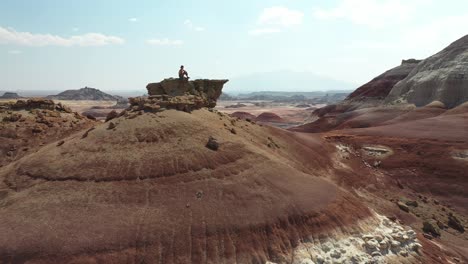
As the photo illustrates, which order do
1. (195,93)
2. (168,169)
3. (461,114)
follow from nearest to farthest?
(168,169) < (195,93) < (461,114)

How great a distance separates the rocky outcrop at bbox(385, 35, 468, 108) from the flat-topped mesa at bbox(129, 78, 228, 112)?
46.5 m

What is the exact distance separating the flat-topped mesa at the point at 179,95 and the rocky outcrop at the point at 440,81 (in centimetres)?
4648

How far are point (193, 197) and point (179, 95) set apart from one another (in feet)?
48.3

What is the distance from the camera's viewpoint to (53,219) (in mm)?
15758

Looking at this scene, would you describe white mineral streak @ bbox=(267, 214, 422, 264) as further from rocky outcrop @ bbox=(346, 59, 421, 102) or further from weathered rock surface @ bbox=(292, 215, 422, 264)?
rocky outcrop @ bbox=(346, 59, 421, 102)

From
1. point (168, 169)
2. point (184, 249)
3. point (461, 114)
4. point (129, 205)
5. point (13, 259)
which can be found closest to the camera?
point (13, 259)

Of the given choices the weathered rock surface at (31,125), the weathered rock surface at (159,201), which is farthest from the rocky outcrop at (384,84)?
the weathered rock surface at (159,201)

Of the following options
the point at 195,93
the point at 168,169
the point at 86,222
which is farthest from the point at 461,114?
the point at 86,222

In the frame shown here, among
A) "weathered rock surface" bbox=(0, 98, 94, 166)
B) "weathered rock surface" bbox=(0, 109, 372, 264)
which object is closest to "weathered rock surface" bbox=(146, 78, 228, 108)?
"weathered rock surface" bbox=(0, 98, 94, 166)

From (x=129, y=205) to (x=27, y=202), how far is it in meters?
4.91

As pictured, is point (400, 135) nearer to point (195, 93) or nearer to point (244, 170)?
point (195, 93)

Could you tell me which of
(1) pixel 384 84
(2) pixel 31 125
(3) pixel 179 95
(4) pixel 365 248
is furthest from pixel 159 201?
(1) pixel 384 84

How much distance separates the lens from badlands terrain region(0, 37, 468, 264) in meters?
15.1

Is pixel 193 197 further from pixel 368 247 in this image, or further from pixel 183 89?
pixel 183 89
